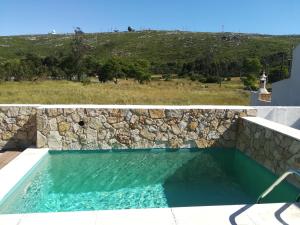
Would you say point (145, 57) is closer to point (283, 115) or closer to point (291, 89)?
point (291, 89)

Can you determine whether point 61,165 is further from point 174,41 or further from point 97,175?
point 174,41

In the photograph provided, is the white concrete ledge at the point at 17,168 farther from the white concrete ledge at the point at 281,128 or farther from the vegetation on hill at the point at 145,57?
the vegetation on hill at the point at 145,57

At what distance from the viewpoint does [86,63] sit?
42344 millimetres

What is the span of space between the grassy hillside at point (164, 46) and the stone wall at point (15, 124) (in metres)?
44.6

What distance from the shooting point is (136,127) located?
745 centimetres

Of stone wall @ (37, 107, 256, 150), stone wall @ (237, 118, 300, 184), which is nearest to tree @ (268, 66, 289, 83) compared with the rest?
stone wall @ (37, 107, 256, 150)

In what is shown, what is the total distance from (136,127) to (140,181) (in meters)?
1.86

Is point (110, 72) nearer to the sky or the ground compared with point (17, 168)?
nearer to the sky

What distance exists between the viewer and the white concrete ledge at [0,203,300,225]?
3.02 metres

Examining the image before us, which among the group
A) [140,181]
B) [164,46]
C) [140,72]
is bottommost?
[140,181]

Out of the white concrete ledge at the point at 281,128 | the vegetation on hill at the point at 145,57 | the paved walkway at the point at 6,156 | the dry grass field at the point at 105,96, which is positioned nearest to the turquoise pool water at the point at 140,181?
the paved walkway at the point at 6,156

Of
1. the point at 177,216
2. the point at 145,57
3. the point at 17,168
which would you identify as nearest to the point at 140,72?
the point at 145,57

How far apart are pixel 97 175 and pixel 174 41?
61196mm

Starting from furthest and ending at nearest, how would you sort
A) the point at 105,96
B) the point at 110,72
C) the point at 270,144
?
the point at 110,72
the point at 105,96
the point at 270,144
